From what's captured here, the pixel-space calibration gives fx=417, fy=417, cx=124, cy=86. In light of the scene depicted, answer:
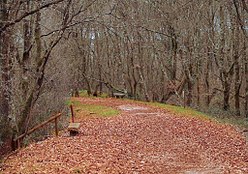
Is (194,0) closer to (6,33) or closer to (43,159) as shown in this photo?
(6,33)

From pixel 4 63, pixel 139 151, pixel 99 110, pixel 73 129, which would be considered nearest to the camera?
pixel 139 151

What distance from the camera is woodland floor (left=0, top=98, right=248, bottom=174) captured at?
10897 mm

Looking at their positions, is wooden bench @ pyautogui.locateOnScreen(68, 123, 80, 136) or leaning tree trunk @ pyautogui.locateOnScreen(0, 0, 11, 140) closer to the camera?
leaning tree trunk @ pyautogui.locateOnScreen(0, 0, 11, 140)

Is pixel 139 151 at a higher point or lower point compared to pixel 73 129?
lower

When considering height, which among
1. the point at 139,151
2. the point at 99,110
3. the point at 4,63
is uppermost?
the point at 4,63

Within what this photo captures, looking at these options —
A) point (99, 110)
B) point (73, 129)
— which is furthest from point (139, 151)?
point (99, 110)

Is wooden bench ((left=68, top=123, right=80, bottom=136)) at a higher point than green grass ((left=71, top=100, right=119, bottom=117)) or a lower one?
lower

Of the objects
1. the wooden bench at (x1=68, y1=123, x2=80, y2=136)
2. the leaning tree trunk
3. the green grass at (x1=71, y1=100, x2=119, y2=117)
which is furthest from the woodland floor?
the green grass at (x1=71, y1=100, x2=119, y2=117)

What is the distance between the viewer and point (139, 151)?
1337cm

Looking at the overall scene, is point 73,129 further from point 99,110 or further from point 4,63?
point 99,110

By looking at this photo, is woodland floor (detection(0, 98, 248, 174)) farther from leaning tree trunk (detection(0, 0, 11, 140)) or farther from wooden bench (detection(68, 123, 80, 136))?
leaning tree trunk (detection(0, 0, 11, 140))

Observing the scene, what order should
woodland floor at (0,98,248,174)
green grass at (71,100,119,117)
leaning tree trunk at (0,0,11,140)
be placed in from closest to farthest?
woodland floor at (0,98,248,174) → leaning tree trunk at (0,0,11,140) → green grass at (71,100,119,117)

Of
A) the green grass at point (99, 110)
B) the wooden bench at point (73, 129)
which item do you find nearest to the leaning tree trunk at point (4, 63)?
the wooden bench at point (73, 129)

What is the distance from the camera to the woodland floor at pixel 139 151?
10897mm
